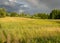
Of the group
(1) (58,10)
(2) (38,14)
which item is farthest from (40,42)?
(2) (38,14)

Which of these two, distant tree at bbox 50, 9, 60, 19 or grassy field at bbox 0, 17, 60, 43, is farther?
distant tree at bbox 50, 9, 60, 19

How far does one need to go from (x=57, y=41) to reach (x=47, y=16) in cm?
4031

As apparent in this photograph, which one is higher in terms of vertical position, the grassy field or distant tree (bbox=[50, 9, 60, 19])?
the grassy field

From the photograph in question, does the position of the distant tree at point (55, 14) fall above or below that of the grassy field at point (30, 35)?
below

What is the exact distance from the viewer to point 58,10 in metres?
47.7

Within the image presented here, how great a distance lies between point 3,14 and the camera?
44.3 metres

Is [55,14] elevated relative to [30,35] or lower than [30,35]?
lower

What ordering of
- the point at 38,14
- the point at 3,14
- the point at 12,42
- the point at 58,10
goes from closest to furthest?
1. the point at 12,42
2. the point at 3,14
3. the point at 58,10
4. the point at 38,14

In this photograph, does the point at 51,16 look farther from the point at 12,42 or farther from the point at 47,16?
the point at 12,42

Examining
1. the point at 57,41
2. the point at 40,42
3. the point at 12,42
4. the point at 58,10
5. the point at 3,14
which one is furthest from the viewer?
the point at 58,10

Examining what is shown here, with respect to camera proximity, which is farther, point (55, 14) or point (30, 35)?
point (55, 14)

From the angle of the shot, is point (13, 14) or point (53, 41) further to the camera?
point (13, 14)

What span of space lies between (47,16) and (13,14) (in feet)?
26.9

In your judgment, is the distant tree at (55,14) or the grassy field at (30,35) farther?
the distant tree at (55,14)
